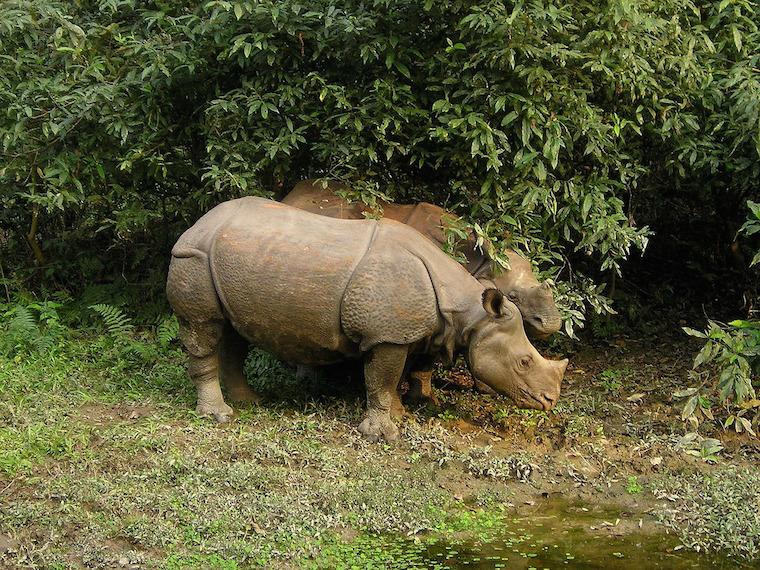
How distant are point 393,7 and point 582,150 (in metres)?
2.13

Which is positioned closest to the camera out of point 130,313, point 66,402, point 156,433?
point 156,433

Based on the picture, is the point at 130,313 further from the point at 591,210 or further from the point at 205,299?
the point at 591,210

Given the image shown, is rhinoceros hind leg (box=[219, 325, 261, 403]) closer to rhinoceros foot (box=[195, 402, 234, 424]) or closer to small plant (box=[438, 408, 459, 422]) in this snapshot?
rhinoceros foot (box=[195, 402, 234, 424])

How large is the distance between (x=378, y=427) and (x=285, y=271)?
1334mm

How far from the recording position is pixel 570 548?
6.30 m

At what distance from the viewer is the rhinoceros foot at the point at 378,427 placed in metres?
7.60

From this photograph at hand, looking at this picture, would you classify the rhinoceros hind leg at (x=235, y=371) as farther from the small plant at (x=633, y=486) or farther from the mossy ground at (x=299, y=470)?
the small plant at (x=633, y=486)

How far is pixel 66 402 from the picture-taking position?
26.3 ft

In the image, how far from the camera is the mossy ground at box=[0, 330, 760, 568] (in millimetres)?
6074

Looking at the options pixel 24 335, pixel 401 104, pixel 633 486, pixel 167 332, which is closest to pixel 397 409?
pixel 633 486

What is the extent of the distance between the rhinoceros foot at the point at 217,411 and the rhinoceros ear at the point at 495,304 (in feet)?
6.91

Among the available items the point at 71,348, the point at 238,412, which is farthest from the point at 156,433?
the point at 71,348

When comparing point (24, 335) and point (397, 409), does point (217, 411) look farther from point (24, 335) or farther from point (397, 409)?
point (24, 335)

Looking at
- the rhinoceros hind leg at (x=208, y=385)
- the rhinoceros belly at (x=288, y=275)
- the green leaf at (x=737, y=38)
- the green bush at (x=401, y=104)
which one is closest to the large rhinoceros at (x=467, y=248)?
the green bush at (x=401, y=104)
